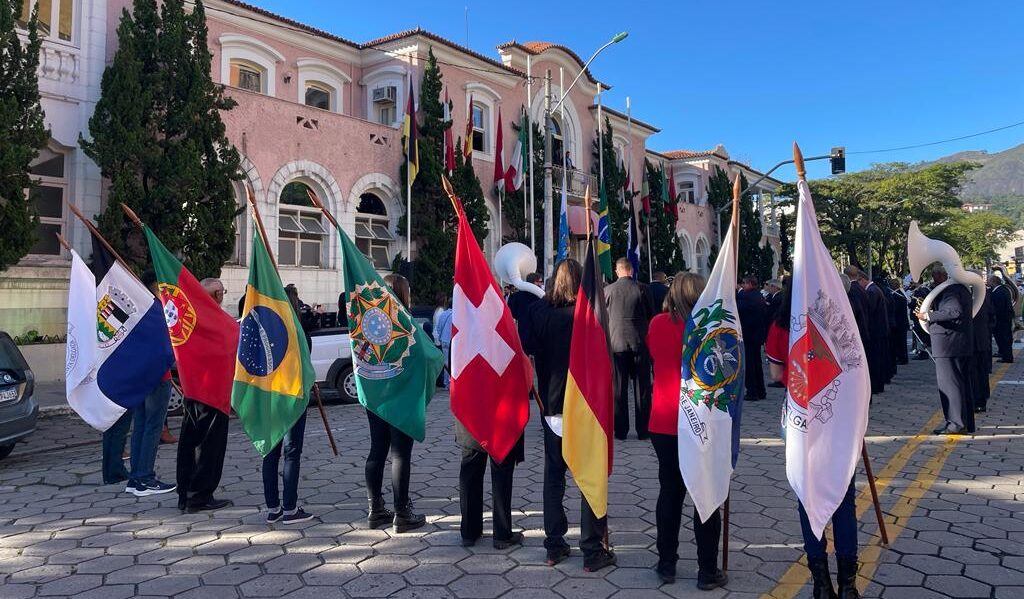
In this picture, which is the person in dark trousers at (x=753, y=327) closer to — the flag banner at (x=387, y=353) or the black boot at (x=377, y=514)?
the flag banner at (x=387, y=353)

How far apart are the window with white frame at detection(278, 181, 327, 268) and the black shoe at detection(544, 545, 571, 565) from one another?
1450cm

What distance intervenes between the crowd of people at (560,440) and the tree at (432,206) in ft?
39.1

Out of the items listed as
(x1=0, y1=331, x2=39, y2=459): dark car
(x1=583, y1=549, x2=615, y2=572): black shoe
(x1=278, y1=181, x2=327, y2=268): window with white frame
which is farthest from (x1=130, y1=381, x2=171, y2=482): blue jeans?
(x1=278, y1=181, x2=327, y2=268): window with white frame

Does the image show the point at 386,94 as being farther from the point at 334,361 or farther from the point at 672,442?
the point at 672,442

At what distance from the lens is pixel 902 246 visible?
1821 inches

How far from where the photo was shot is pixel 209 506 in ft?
17.8

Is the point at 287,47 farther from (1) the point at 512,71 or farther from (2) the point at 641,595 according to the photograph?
(2) the point at 641,595

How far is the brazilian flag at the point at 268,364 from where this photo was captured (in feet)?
16.5

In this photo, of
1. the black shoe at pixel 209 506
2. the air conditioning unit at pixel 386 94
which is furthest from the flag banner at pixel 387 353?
the air conditioning unit at pixel 386 94

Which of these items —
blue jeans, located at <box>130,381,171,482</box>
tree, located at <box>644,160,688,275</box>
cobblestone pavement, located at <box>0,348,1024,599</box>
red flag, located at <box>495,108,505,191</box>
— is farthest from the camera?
tree, located at <box>644,160,688,275</box>

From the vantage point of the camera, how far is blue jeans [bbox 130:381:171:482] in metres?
5.97

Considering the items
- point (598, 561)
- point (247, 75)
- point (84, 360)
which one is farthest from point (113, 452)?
point (247, 75)

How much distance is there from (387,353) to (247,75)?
16.0 meters

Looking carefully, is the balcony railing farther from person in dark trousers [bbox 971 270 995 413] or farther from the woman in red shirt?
the woman in red shirt
